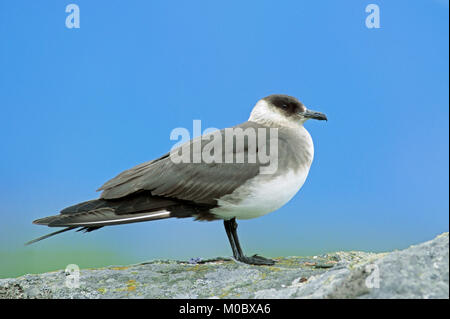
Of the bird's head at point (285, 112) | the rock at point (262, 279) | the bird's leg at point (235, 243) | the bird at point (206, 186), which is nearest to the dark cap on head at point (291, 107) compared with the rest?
the bird's head at point (285, 112)

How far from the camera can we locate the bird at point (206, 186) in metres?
5.22

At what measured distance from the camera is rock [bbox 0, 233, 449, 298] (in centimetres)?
375

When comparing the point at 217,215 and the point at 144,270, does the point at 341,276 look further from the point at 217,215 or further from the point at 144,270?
the point at 144,270

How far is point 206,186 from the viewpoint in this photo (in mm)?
5285

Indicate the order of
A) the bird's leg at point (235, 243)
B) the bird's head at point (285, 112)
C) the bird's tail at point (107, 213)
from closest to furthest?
the bird's tail at point (107, 213) < the bird's leg at point (235, 243) < the bird's head at point (285, 112)

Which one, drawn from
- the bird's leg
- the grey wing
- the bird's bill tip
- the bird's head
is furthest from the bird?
the bird's bill tip

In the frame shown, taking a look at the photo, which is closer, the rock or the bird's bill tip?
the rock

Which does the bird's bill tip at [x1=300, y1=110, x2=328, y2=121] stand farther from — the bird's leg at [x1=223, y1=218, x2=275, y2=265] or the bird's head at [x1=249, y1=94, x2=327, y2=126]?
the bird's leg at [x1=223, y1=218, x2=275, y2=265]

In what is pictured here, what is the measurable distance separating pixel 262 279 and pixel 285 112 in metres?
2.14

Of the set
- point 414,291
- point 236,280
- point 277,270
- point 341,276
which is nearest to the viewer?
point 414,291

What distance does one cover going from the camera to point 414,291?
11.8 ft

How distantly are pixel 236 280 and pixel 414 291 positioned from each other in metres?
1.92

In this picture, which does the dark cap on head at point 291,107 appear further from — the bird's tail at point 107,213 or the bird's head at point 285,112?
the bird's tail at point 107,213
